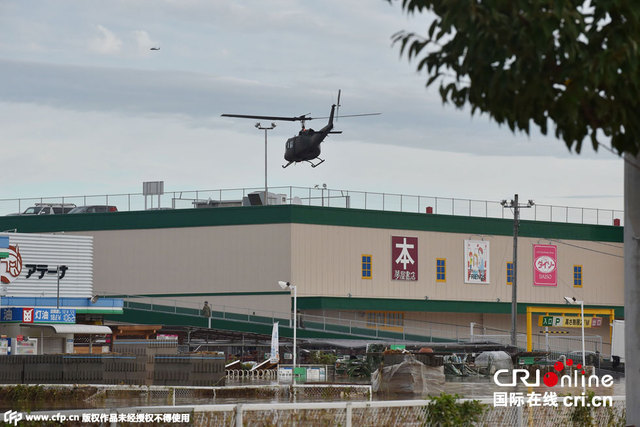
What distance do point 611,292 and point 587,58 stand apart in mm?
73005

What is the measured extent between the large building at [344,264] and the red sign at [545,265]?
7 centimetres

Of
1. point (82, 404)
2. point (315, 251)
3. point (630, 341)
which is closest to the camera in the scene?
point (630, 341)

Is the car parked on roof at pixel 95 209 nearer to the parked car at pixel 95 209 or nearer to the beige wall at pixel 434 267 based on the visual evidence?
the parked car at pixel 95 209

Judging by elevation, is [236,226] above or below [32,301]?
above

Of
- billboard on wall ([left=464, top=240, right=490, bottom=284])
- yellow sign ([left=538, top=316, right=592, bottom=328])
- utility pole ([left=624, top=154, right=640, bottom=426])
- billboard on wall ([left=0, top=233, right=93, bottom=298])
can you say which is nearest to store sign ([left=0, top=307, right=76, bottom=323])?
billboard on wall ([left=0, top=233, right=93, bottom=298])

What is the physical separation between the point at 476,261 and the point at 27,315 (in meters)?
37.5

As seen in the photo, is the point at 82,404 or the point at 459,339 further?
the point at 459,339

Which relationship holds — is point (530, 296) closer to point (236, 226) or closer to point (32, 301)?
point (236, 226)

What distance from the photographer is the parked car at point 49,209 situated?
254 ft

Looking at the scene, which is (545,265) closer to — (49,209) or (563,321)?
(563,321)

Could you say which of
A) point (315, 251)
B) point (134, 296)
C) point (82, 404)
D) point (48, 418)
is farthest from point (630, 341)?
point (134, 296)

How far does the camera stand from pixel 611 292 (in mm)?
79188

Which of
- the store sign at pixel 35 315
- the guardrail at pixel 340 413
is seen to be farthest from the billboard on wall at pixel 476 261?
the guardrail at pixel 340 413

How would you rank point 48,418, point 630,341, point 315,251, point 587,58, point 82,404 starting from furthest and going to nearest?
1. point 315,251
2. point 82,404
3. point 48,418
4. point 630,341
5. point 587,58
